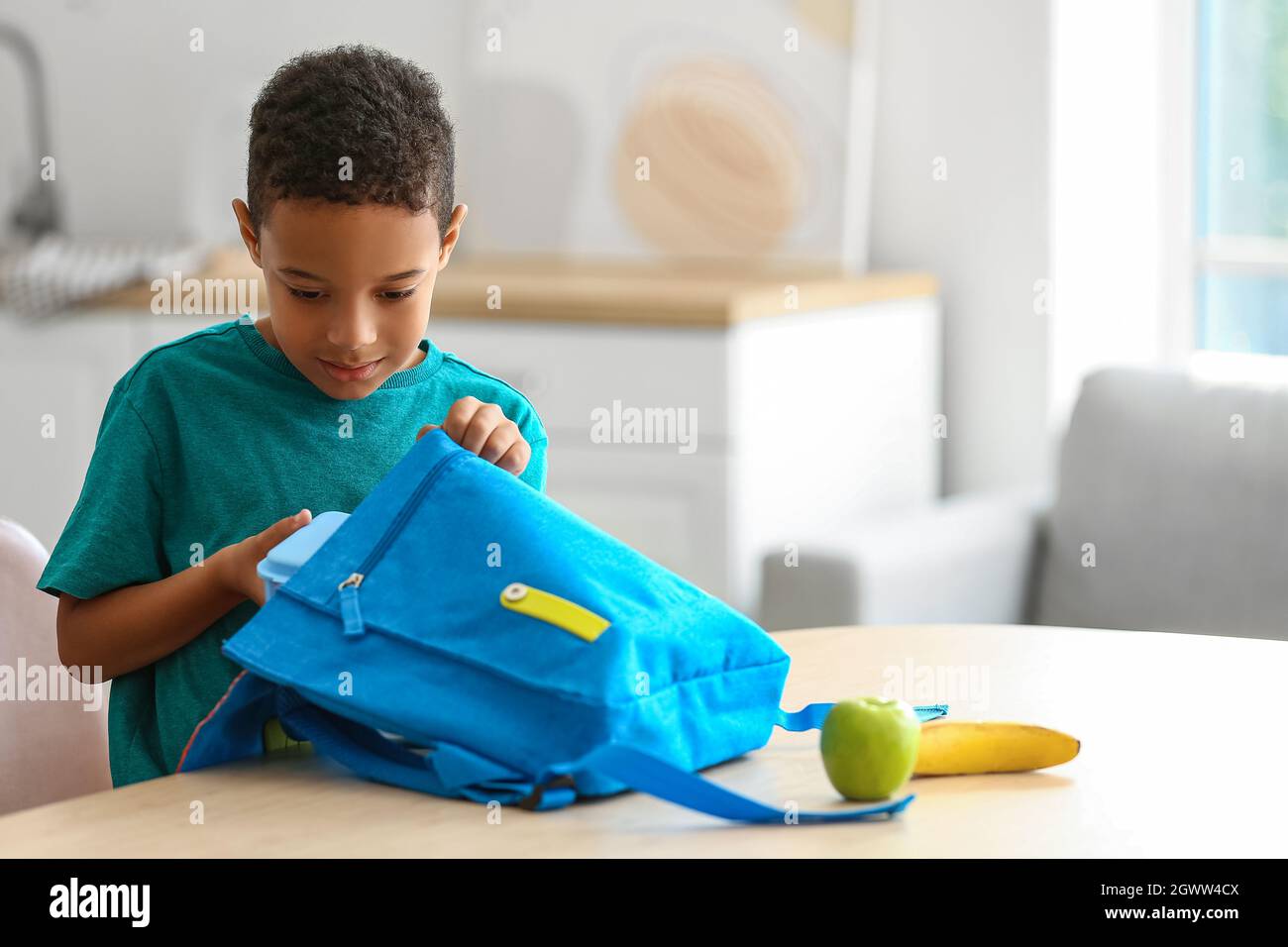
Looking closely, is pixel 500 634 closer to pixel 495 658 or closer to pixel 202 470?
pixel 495 658

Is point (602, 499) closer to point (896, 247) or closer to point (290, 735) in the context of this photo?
point (896, 247)

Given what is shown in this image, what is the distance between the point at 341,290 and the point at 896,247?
81.0 inches

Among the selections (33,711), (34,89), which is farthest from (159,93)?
(33,711)

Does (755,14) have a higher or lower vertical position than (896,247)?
higher

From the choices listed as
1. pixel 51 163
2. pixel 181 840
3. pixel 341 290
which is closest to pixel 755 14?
pixel 51 163

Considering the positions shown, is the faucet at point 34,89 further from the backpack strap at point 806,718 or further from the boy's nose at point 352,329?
the backpack strap at point 806,718

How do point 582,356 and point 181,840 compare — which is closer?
point 181,840

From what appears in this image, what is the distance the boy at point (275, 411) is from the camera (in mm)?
980

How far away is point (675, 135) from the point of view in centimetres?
285

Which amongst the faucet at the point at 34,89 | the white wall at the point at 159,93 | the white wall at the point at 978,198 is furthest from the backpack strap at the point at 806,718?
the faucet at the point at 34,89

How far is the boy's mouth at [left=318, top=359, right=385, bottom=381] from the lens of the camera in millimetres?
1040

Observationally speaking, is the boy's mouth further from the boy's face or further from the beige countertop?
the beige countertop

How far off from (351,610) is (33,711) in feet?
1.49

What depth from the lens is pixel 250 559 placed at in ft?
3.16
